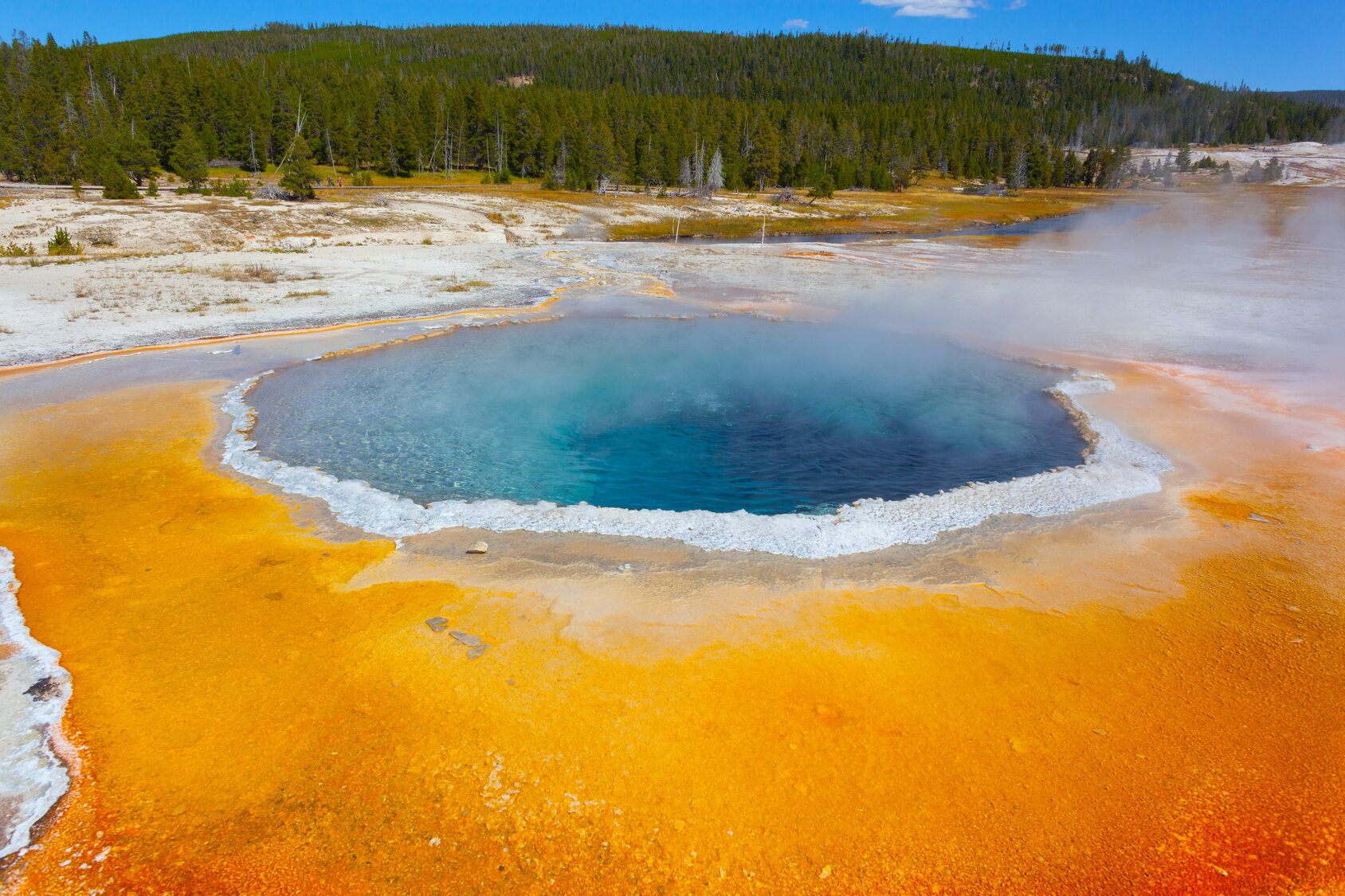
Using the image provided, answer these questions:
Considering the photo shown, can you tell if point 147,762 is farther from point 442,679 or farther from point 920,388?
point 920,388

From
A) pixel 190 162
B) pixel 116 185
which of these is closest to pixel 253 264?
pixel 116 185

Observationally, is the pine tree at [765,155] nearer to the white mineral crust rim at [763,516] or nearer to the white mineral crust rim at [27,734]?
the white mineral crust rim at [763,516]

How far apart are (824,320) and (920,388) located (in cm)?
571

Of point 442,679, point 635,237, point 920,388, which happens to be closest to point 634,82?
point 635,237

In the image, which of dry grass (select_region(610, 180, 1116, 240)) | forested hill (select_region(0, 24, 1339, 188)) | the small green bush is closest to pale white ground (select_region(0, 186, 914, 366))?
dry grass (select_region(610, 180, 1116, 240))

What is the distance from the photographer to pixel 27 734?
14.1 ft

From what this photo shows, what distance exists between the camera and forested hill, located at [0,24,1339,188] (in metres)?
59.8

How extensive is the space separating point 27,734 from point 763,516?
604cm

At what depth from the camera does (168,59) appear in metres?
75.1

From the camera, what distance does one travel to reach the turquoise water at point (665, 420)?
8859 millimetres

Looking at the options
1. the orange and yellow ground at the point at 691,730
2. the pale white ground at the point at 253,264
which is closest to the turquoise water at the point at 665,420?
the orange and yellow ground at the point at 691,730

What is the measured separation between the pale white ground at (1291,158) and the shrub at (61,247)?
106m

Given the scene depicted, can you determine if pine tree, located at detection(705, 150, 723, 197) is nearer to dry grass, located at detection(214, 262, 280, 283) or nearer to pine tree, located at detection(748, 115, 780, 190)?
pine tree, located at detection(748, 115, 780, 190)

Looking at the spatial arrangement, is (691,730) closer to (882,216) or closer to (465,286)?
(465,286)
